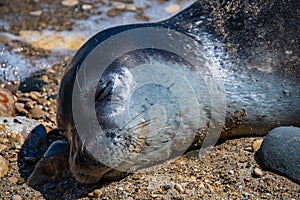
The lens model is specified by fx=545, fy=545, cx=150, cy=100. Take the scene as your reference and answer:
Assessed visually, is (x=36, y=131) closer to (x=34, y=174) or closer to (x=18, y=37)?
(x=34, y=174)

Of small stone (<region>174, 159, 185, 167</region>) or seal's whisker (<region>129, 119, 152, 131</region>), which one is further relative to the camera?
small stone (<region>174, 159, 185, 167</region>)

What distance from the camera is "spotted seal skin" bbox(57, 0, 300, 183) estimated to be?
→ 2809 mm

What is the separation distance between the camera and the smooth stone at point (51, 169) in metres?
3.15

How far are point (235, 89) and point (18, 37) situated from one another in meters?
3.06

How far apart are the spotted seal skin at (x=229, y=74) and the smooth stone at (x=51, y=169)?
150 mm

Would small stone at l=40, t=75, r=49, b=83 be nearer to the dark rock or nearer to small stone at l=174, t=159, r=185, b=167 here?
the dark rock

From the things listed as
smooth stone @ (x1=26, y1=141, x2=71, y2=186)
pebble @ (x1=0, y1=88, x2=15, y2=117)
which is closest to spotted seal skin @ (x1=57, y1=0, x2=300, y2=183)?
smooth stone @ (x1=26, y1=141, x2=71, y2=186)

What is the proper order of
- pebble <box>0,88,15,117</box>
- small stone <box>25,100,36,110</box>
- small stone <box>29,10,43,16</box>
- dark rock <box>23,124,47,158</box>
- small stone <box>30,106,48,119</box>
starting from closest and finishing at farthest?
dark rock <box>23,124,47,158</box> < pebble <box>0,88,15,117</box> < small stone <box>30,106,48,119</box> < small stone <box>25,100,36,110</box> < small stone <box>29,10,43,16</box>

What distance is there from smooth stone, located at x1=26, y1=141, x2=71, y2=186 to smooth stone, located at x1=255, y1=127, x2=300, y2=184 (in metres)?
1.11

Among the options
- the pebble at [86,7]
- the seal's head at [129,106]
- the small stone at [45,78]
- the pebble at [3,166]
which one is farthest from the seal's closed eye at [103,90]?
the pebble at [86,7]

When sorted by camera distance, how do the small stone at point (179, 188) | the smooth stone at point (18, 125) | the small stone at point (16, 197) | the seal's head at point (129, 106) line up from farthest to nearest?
the smooth stone at point (18, 125)
the small stone at point (16, 197)
the small stone at point (179, 188)
the seal's head at point (129, 106)

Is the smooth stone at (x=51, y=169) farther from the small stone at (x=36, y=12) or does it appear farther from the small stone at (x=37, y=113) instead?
the small stone at (x=36, y=12)

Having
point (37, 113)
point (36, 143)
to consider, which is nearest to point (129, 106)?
point (36, 143)

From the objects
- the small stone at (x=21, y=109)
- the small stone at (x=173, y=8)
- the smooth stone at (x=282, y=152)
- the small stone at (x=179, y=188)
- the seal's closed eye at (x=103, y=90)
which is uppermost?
the seal's closed eye at (x=103, y=90)
